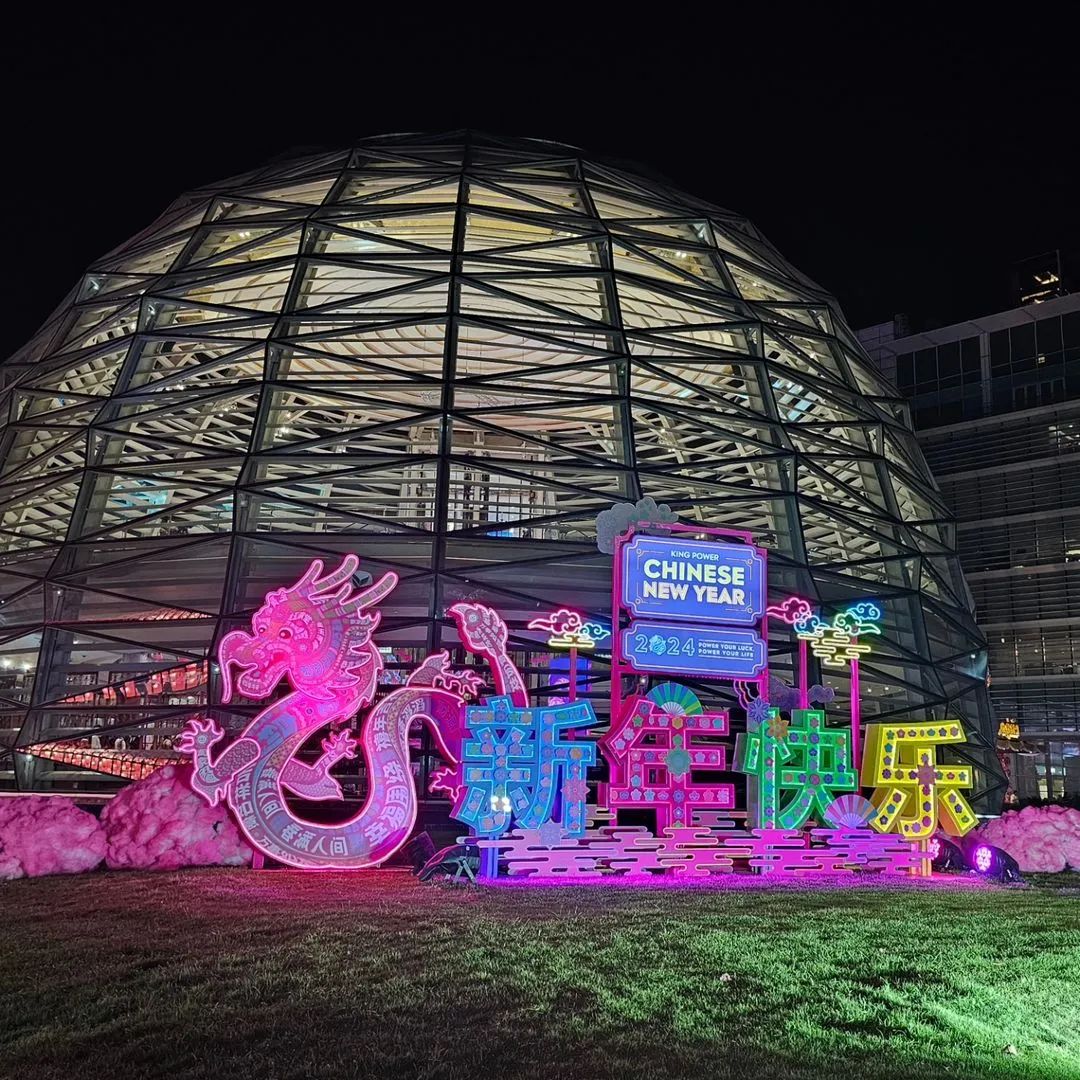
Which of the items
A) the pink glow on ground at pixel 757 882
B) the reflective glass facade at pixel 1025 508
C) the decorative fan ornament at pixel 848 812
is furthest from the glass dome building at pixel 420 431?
the reflective glass facade at pixel 1025 508

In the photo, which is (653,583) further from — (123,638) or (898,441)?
(898,441)

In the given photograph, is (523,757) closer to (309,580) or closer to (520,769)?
(520,769)

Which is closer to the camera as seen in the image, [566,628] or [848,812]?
[566,628]

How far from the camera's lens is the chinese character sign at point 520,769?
1742 centimetres

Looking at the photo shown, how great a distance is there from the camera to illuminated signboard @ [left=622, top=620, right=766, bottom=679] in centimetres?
1923

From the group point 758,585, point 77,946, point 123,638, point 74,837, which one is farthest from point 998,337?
point 77,946

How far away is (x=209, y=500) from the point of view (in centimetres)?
2373

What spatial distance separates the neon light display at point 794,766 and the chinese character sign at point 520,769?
3017 millimetres

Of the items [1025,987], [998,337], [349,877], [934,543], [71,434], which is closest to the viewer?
[1025,987]

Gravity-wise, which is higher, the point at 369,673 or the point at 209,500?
the point at 209,500

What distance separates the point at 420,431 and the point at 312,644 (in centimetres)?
1356

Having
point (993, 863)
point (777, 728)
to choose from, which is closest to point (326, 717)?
point (777, 728)

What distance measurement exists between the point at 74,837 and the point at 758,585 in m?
11.7

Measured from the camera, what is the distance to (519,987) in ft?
32.7
